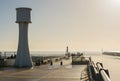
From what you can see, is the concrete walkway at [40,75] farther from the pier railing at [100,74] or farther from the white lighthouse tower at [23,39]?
the pier railing at [100,74]

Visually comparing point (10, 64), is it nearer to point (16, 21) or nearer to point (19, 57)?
point (19, 57)

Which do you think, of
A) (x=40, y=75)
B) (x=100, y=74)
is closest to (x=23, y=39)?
(x=40, y=75)

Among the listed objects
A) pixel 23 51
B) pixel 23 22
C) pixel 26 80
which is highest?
pixel 23 22

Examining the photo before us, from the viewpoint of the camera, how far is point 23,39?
128 feet

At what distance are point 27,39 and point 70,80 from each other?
1814cm

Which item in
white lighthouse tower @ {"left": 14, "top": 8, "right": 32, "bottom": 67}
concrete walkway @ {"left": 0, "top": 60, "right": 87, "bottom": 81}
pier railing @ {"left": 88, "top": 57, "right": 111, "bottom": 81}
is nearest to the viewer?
pier railing @ {"left": 88, "top": 57, "right": 111, "bottom": 81}

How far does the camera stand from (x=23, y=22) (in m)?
39.4

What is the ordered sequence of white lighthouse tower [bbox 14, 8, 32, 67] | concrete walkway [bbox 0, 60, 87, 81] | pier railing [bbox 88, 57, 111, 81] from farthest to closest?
white lighthouse tower [bbox 14, 8, 32, 67], concrete walkway [bbox 0, 60, 87, 81], pier railing [bbox 88, 57, 111, 81]

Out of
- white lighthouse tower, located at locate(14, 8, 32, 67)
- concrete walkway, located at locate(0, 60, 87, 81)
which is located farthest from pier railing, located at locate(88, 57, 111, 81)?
white lighthouse tower, located at locate(14, 8, 32, 67)

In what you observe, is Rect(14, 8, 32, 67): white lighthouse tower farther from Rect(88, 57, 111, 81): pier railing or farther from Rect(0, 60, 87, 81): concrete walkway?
Rect(88, 57, 111, 81): pier railing

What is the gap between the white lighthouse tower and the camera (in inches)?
1526

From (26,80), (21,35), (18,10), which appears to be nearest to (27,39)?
(21,35)

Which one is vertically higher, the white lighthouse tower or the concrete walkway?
the white lighthouse tower

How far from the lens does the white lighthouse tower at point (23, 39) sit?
127 ft
